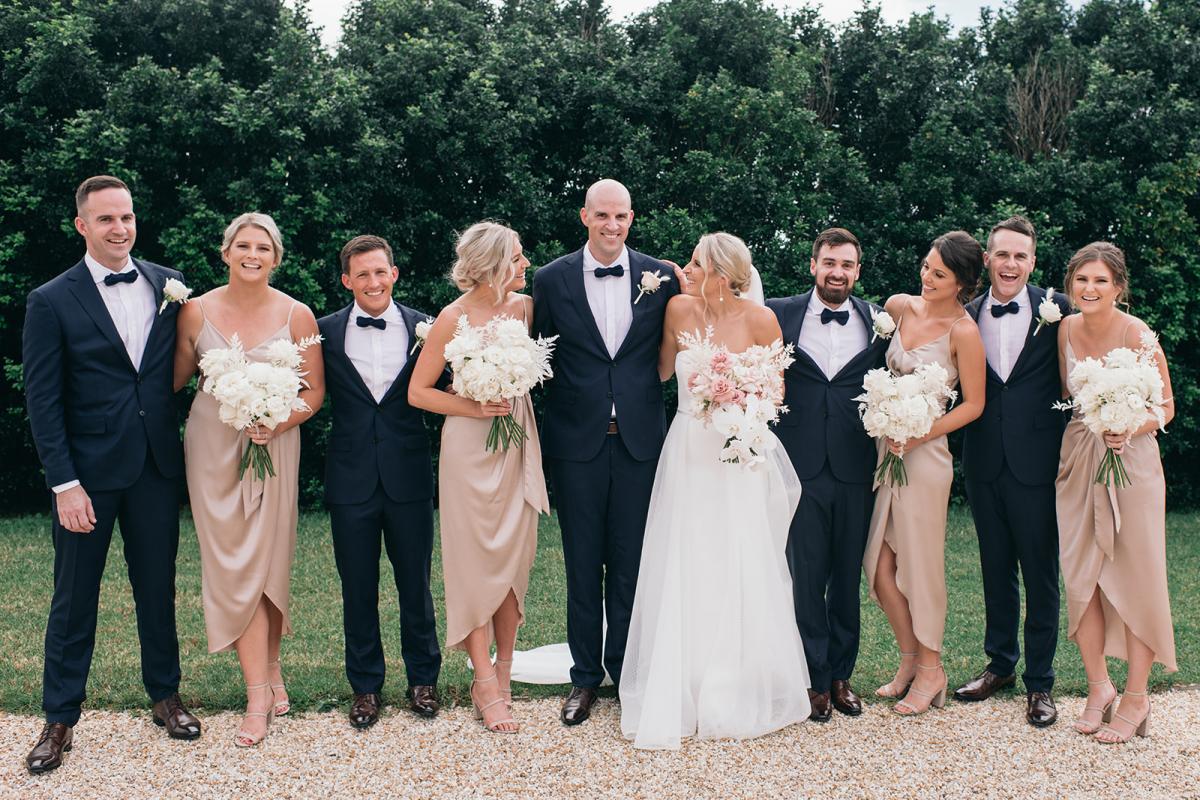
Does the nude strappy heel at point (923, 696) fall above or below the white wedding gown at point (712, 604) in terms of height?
below

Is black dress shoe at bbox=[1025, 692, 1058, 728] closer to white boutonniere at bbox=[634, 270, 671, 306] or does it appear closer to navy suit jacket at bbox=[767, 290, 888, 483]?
navy suit jacket at bbox=[767, 290, 888, 483]

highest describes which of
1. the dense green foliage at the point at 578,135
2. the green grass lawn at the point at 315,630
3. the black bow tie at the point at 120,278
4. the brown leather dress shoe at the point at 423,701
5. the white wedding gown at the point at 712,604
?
the dense green foliage at the point at 578,135

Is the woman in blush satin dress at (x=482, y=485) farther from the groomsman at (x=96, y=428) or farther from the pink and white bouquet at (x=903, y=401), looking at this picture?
the pink and white bouquet at (x=903, y=401)

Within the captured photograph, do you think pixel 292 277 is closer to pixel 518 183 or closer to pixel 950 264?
pixel 518 183

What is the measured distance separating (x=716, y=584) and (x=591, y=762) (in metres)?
1.15

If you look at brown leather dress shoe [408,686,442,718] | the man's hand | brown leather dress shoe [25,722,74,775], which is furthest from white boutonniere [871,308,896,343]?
brown leather dress shoe [25,722,74,775]

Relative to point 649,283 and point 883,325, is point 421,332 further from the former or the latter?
point 883,325

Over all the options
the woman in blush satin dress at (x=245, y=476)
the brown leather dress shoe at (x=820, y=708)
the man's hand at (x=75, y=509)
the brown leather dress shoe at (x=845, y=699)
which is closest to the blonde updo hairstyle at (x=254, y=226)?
the woman in blush satin dress at (x=245, y=476)

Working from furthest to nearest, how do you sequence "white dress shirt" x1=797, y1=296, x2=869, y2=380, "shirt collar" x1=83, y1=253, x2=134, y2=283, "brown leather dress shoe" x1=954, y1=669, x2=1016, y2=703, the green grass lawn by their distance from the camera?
the green grass lawn → "brown leather dress shoe" x1=954, y1=669, x2=1016, y2=703 → "white dress shirt" x1=797, y1=296, x2=869, y2=380 → "shirt collar" x1=83, y1=253, x2=134, y2=283

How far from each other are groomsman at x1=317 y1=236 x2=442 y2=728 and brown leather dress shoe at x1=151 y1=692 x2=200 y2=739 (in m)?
0.86

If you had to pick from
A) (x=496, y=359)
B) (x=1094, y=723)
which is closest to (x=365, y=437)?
(x=496, y=359)

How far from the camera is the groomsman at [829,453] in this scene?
5.84 metres

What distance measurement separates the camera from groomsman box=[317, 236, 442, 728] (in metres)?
5.70

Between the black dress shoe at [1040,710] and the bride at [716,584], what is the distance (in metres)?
1.33
